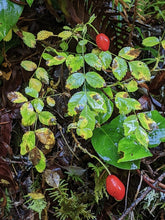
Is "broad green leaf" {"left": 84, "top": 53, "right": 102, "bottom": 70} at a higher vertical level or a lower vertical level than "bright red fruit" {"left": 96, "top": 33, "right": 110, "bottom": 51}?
lower

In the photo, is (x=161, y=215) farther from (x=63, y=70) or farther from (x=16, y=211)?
(x=63, y=70)

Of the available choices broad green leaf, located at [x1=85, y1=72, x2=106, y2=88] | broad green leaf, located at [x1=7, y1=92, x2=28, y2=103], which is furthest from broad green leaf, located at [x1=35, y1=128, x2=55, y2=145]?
broad green leaf, located at [x1=85, y1=72, x2=106, y2=88]

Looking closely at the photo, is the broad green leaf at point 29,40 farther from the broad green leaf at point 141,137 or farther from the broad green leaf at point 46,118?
the broad green leaf at point 141,137

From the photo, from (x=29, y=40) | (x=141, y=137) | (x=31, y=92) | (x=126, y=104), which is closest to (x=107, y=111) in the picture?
(x=126, y=104)

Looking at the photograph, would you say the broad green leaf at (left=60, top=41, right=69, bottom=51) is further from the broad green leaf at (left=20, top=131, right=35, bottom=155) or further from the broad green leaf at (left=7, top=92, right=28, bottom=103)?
the broad green leaf at (left=20, top=131, right=35, bottom=155)

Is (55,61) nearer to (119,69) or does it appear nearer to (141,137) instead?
(119,69)

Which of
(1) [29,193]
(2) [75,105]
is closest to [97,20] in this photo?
(2) [75,105]
